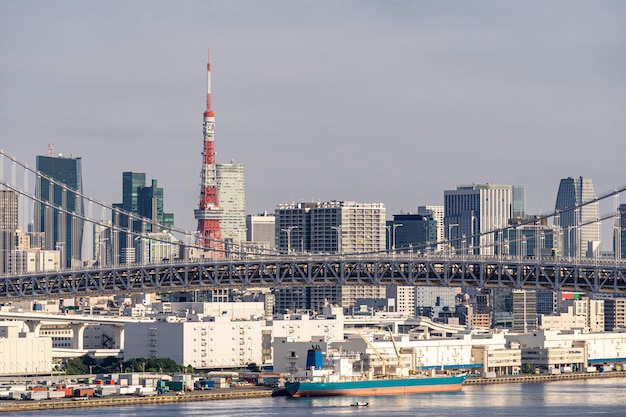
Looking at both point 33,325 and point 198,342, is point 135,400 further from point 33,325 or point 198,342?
point 33,325

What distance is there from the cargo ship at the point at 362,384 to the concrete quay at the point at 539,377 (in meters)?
5.94

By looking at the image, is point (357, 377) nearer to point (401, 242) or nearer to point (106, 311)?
point (106, 311)

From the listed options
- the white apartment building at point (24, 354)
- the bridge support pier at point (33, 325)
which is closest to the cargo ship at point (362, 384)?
the white apartment building at point (24, 354)

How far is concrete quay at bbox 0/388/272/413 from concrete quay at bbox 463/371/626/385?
1461cm

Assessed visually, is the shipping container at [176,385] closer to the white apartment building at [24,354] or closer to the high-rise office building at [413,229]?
the white apartment building at [24,354]

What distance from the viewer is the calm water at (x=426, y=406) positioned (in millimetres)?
66938

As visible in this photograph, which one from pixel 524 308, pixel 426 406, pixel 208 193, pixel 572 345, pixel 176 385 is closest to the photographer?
pixel 426 406

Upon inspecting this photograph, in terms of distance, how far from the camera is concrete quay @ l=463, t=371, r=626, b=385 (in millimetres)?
90188

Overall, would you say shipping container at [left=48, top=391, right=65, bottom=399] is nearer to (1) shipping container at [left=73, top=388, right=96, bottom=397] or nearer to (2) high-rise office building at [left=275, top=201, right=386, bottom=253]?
(1) shipping container at [left=73, top=388, right=96, bottom=397]

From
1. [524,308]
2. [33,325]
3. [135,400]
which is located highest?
[524,308]

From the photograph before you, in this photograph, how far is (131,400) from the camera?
72.8 metres

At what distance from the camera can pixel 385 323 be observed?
12681cm

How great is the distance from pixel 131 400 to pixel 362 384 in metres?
11.2

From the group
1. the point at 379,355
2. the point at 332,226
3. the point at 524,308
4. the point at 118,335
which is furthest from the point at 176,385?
the point at 332,226
